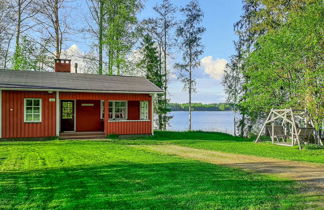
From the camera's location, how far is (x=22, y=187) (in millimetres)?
4812

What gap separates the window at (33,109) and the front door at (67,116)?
6.16 feet

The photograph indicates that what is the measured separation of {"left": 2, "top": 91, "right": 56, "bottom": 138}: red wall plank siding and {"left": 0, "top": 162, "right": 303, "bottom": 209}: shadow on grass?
7.72 meters

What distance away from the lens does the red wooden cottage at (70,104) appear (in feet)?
41.9

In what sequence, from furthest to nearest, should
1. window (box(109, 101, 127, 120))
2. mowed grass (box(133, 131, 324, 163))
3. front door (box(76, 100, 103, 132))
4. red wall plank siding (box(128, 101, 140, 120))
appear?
1. red wall plank siding (box(128, 101, 140, 120))
2. window (box(109, 101, 127, 120))
3. front door (box(76, 100, 103, 132))
4. mowed grass (box(133, 131, 324, 163))

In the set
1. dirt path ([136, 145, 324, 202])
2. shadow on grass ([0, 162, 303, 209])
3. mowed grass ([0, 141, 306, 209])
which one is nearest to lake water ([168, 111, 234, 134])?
dirt path ([136, 145, 324, 202])

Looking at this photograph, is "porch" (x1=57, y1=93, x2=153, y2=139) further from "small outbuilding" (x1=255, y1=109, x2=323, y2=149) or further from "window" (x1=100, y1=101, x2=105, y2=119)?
"small outbuilding" (x1=255, y1=109, x2=323, y2=149)

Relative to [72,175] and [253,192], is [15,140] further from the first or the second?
[253,192]

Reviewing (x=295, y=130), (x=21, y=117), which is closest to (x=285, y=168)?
(x=295, y=130)

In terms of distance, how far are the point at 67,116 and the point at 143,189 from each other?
37.9ft

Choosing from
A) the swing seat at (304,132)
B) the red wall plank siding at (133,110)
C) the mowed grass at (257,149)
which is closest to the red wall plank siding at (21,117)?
the mowed grass at (257,149)

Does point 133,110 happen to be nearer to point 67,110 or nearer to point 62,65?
point 67,110

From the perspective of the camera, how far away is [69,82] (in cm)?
1446

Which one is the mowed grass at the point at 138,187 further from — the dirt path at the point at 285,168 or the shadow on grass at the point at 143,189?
the dirt path at the point at 285,168

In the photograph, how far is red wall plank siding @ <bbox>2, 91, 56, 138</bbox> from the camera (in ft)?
41.3
